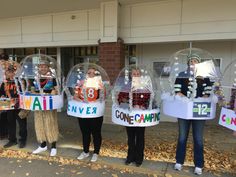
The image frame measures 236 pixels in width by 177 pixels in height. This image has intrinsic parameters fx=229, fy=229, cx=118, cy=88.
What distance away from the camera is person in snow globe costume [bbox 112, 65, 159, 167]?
3.34 metres

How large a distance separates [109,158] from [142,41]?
3261 mm

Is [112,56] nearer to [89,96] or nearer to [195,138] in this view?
[89,96]

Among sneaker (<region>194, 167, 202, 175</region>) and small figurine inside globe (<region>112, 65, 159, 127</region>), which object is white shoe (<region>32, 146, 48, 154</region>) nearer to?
small figurine inside globe (<region>112, 65, 159, 127</region>)

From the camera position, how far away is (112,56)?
6.01 metres

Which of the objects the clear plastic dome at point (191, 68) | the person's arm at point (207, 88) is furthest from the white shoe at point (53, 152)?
the person's arm at point (207, 88)

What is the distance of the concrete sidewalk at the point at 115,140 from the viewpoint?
357cm

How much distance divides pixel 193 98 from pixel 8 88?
3.34m

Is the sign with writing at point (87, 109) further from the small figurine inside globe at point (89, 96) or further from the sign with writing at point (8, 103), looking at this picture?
the sign with writing at point (8, 103)

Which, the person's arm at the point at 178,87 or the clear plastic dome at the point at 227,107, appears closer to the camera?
the clear plastic dome at the point at 227,107

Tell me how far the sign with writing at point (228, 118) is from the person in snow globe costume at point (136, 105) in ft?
2.99

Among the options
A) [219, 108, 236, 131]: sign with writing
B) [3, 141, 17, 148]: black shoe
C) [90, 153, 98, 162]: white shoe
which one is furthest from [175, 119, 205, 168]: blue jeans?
[3, 141, 17, 148]: black shoe

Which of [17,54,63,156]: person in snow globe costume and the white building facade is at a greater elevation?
the white building facade

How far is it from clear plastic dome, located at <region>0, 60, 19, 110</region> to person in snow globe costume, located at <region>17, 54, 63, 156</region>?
9.4 inches

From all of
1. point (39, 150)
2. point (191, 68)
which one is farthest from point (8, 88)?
point (191, 68)
